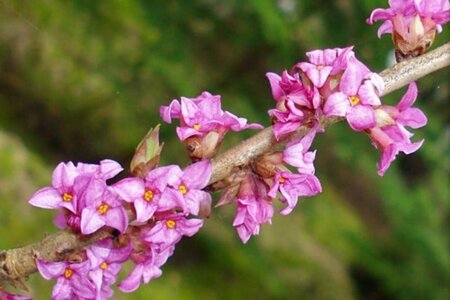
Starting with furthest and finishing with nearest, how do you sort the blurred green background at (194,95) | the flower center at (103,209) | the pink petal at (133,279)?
the blurred green background at (194,95) → the pink petal at (133,279) → the flower center at (103,209)

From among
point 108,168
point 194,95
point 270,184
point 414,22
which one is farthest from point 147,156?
point 194,95

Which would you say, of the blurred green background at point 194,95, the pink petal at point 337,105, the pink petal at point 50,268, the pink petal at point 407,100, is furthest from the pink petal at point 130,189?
the blurred green background at point 194,95

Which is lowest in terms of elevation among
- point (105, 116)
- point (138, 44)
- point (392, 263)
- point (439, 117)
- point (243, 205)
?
point (392, 263)

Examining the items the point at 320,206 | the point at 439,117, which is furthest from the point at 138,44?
the point at 320,206

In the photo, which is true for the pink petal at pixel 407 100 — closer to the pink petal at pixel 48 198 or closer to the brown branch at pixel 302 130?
the brown branch at pixel 302 130

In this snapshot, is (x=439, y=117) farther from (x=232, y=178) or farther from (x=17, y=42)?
(x=232, y=178)
